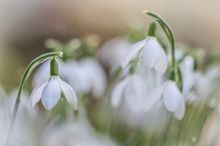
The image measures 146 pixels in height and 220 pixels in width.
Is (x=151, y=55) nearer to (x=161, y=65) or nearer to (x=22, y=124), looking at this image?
(x=161, y=65)

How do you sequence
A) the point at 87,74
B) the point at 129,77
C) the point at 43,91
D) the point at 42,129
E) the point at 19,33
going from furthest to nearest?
the point at 19,33, the point at 87,74, the point at 42,129, the point at 129,77, the point at 43,91

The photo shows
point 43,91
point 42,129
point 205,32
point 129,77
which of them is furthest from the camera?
point 205,32

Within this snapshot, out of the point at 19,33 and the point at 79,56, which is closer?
the point at 79,56

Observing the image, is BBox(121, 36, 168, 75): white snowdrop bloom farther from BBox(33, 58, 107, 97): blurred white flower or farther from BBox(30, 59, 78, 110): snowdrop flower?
BBox(33, 58, 107, 97): blurred white flower

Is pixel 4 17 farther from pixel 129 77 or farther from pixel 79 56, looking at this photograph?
pixel 129 77

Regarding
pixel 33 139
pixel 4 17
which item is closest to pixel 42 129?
pixel 33 139

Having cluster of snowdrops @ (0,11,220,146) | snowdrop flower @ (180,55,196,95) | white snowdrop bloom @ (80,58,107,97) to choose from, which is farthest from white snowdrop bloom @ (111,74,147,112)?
white snowdrop bloom @ (80,58,107,97)

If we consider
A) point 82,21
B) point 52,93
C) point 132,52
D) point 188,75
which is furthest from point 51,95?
point 82,21

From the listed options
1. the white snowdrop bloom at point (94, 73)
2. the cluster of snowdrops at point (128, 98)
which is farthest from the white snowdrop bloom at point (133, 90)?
the white snowdrop bloom at point (94, 73)

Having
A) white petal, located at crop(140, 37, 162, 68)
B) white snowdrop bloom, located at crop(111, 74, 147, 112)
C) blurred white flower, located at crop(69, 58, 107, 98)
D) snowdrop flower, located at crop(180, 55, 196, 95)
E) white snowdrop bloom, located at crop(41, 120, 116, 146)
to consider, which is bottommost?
white snowdrop bloom, located at crop(41, 120, 116, 146)
